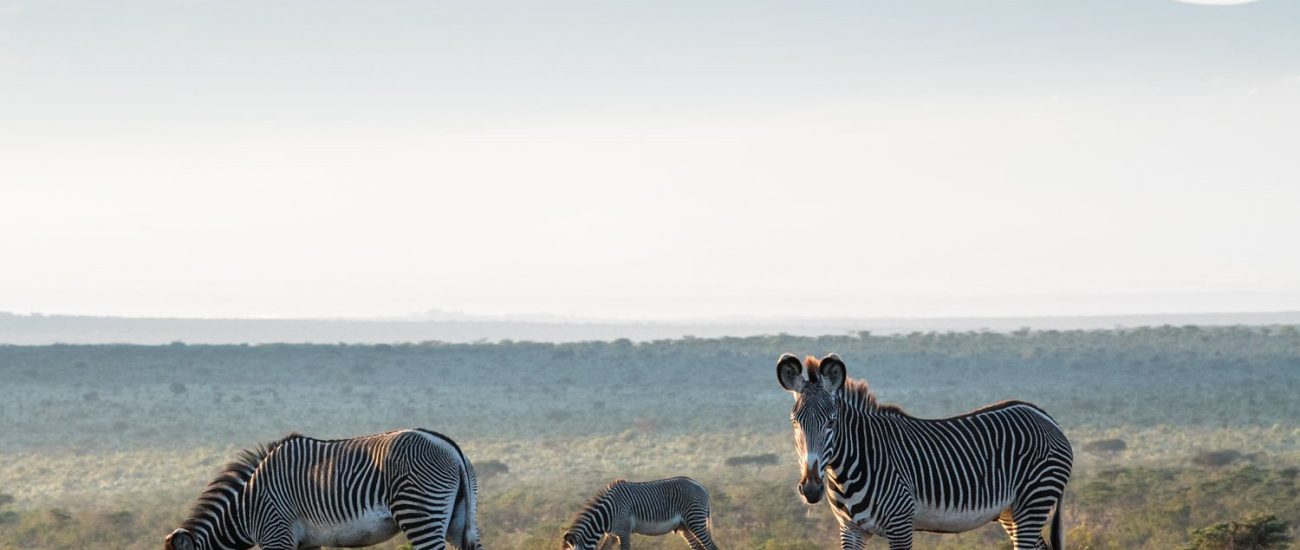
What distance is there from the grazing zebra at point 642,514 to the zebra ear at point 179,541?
23.6ft

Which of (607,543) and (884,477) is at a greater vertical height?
(884,477)

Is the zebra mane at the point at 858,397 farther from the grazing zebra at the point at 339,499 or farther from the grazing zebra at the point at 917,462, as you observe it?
the grazing zebra at the point at 339,499

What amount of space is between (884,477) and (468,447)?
4884 cm

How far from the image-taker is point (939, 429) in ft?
40.6

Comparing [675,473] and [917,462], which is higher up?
[917,462]

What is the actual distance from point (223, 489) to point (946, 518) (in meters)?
6.91

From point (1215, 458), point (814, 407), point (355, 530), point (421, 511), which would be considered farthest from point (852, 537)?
point (1215, 458)

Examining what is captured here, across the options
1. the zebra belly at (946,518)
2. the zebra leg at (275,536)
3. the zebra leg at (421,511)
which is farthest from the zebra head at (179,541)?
the zebra belly at (946,518)

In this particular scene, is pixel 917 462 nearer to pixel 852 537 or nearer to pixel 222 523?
pixel 852 537

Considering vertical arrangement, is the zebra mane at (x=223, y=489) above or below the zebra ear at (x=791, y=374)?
below

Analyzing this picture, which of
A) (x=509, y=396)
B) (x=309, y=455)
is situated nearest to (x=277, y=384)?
(x=509, y=396)

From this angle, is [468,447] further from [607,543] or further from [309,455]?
[309,455]

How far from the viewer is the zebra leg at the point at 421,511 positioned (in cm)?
1341

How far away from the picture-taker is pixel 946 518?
12.0 m
